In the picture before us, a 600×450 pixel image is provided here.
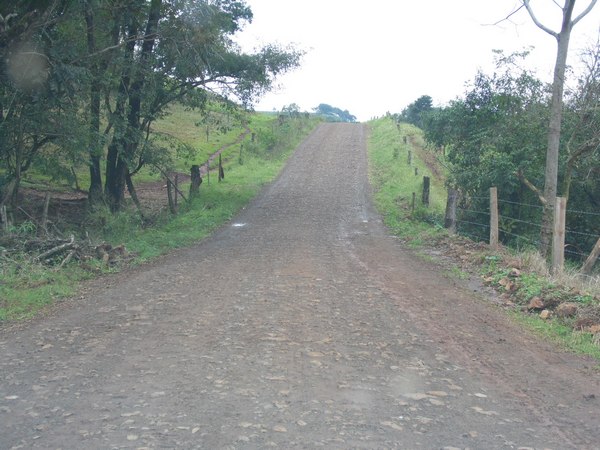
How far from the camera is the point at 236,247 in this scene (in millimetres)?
13836

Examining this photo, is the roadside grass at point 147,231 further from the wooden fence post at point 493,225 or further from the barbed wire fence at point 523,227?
the barbed wire fence at point 523,227

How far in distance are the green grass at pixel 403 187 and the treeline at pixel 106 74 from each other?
6.54 m

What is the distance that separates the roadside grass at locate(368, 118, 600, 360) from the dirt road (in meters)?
0.49

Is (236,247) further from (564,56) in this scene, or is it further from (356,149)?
(356,149)

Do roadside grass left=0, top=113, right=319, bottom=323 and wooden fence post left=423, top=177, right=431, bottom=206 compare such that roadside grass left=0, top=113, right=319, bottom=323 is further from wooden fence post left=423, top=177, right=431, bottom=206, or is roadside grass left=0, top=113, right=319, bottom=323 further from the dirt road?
wooden fence post left=423, top=177, right=431, bottom=206

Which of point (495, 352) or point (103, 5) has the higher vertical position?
point (103, 5)

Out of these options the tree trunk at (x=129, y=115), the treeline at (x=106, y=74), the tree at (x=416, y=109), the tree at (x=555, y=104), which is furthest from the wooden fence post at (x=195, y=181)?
the tree at (x=416, y=109)

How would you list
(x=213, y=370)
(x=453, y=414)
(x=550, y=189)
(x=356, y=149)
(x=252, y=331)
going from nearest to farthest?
1. (x=453, y=414)
2. (x=213, y=370)
3. (x=252, y=331)
4. (x=550, y=189)
5. (x=356, y=149)

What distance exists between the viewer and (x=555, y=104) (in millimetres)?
11828

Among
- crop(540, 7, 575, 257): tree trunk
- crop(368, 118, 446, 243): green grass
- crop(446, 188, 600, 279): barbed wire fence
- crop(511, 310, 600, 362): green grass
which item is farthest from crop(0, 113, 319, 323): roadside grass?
crop(540, 7, 575, 257): tree trunk

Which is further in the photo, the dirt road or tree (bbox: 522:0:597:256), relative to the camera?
tree (bbox: 522:0:597:256)

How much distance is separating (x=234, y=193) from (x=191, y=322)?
54.4 feet

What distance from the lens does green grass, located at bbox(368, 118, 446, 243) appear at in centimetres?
1720

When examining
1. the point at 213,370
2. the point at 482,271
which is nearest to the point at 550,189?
the point at 482,271
